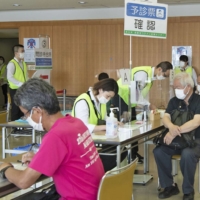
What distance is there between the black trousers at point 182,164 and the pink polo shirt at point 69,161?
2060 mm

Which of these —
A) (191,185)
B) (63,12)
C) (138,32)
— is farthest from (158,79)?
(63,12)

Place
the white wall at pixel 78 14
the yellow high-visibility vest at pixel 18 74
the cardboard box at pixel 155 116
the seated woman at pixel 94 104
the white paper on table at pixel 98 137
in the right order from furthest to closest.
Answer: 1. the white wall at pixel 78 14
2. the yellow high-visibility vest at pixel 18 74
3. the cardboard box at pixel 155 116
4. the seated woman at pixel 94 104
5. the white paper on table at pixel 98 137

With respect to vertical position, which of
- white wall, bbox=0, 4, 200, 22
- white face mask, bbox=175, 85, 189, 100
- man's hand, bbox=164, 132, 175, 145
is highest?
white wall, bbox=0, 4, 200, 22

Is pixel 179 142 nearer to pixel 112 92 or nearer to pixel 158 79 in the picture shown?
pixel 112 92

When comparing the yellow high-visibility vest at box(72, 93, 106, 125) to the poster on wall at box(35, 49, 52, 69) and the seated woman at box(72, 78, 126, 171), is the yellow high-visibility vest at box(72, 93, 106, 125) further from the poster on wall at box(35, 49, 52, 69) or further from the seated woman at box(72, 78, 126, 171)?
the poster on wall at box(35, 49, 52, 69)

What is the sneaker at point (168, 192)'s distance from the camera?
410 cm

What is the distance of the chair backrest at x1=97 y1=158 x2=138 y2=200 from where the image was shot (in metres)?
1.99

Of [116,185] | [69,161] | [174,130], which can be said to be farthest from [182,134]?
[69,161]

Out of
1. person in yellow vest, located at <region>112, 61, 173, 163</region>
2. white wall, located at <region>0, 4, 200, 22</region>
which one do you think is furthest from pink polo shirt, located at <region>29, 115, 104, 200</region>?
white wall, located at <region>0, 4, 200, 22</region>

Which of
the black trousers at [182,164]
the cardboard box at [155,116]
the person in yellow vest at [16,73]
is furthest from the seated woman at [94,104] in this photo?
the person in yellow vest at [16,73]

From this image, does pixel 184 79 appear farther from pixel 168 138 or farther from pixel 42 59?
pixel 42 59

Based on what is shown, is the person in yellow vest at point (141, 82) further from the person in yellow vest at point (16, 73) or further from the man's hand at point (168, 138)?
the person in yellow vest at point (16, 73)

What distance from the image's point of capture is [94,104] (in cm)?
381

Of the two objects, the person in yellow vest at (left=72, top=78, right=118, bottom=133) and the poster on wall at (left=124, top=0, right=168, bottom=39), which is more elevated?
the poster on wall at (left=124, top=0, right=168, bottom=39)
